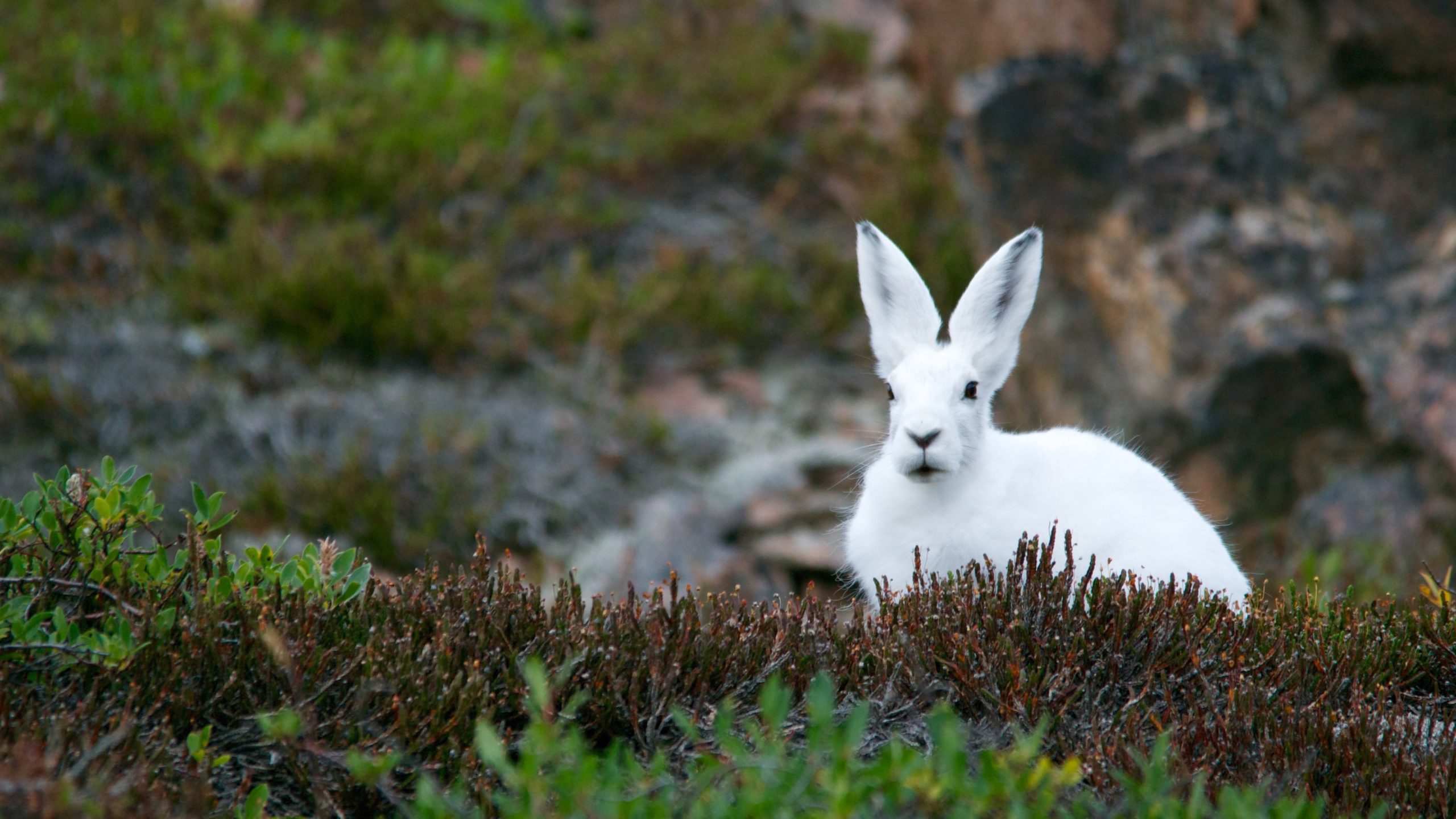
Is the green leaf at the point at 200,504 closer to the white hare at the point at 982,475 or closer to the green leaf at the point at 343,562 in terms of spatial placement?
the green leaf at the point at 343,562

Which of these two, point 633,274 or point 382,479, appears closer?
point 382,479

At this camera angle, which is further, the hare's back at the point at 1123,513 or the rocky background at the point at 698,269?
the rocky background at the point at 698,269

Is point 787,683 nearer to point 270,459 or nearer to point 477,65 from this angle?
point 270,459

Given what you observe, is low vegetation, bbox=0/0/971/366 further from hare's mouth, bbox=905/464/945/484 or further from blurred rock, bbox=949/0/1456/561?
hare's mouth, bbox=905/464/945/484

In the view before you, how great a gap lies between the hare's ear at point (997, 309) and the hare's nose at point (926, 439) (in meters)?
0.48

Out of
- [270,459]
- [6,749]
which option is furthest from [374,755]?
[270,459]

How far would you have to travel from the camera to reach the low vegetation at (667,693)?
2385mm

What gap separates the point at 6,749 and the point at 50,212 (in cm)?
647

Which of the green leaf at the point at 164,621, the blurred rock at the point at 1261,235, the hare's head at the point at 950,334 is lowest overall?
the green leaf at the point at 164,621

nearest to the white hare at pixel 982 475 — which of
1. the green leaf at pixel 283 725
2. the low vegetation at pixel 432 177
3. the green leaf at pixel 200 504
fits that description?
the green leaf at pixel 283 725

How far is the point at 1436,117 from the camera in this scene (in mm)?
6312

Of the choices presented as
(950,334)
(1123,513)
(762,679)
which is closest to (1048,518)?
(1123,513)

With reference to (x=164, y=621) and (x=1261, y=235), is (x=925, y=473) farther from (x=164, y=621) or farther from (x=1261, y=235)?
(x=1261, y=235)

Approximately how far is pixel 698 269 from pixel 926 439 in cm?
525
